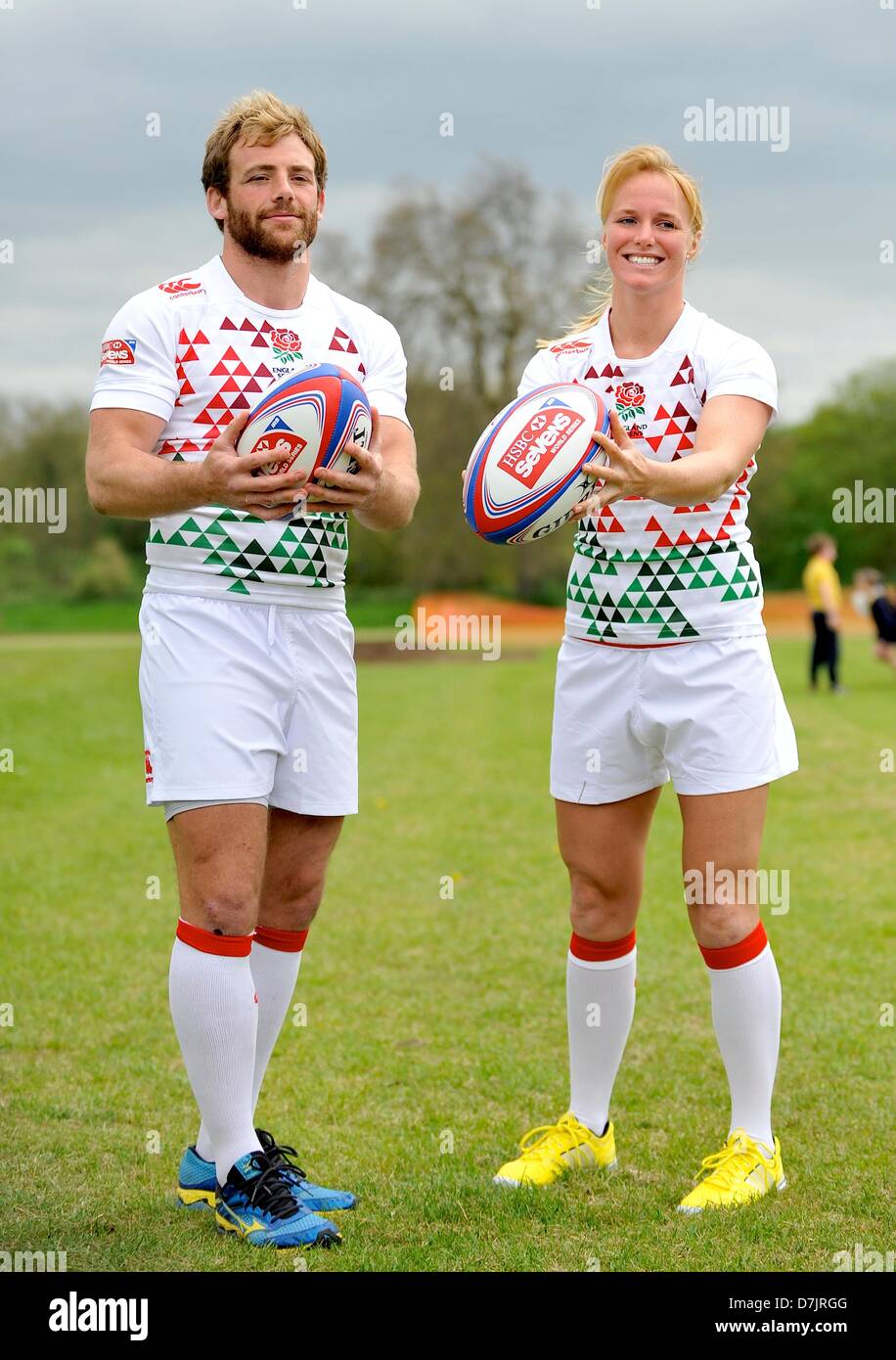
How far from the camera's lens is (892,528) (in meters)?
56.5

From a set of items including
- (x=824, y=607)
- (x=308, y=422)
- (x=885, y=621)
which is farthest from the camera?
(x=885, y=621)

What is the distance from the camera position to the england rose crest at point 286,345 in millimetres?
3521

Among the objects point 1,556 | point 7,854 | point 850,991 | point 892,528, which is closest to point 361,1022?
point 850,991

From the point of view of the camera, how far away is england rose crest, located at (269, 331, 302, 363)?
3.52 m

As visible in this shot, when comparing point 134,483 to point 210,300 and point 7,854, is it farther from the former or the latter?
point 7,854

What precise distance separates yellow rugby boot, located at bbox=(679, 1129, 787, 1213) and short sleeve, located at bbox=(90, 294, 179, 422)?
2399 millimetres

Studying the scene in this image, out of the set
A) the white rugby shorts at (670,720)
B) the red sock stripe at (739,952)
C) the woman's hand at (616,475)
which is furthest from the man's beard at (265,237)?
the red sock stripe at (739,952)

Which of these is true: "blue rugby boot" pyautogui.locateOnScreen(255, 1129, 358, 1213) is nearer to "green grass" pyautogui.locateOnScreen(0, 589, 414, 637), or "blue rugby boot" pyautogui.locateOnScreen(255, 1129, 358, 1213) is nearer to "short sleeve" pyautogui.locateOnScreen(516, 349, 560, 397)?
"short sleeve" pyautogui.locateOnScreen(516, 349, 560, 397)

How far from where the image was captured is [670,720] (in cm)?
369

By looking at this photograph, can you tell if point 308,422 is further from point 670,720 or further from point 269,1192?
point 269,1192

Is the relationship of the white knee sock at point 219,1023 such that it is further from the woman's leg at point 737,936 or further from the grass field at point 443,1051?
the woman's leg at point 737,936

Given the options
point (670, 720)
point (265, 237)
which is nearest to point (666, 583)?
point (670, 720)

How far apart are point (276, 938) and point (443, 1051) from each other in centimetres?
164

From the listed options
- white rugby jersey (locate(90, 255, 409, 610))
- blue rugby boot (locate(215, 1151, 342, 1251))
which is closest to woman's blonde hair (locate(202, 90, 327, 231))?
white rugby jersey (locate(90, 255, 409, 610))
